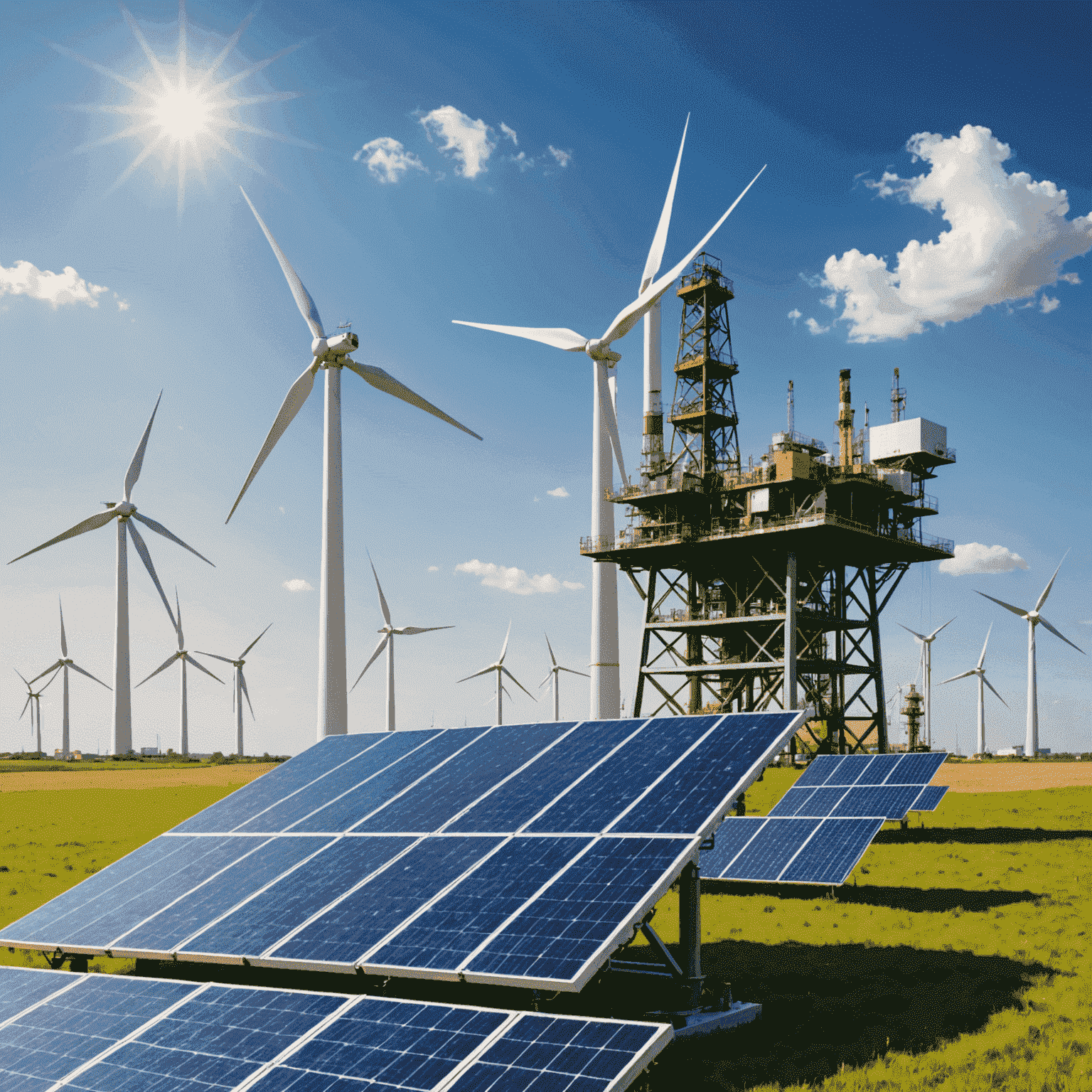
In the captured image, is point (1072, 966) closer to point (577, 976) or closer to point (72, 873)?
point (577, 976)

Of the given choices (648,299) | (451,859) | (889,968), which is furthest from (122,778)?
(451,859)

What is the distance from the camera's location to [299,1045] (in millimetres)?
11164

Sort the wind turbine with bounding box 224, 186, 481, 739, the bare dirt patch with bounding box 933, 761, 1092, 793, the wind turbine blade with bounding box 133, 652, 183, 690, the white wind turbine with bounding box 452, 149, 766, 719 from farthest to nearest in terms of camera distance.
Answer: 1. the wind turbine blade with bounding box 133, 652, 183, 690
2. the bare dirt patch with bounding box 933, 761, 1092, 793
3. the white wind turbine with bounding box 452, 149, 766, 719
4. the wind turbine with bounding box 224, 186, 481, 739

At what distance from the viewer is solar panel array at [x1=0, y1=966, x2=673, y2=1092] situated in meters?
9.94

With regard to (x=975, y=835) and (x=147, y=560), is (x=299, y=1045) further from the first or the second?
(x=147, y=560)

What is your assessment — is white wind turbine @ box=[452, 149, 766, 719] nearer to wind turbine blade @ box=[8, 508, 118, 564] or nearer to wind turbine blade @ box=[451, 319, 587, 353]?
wind turbine blade @ box=[451, 319, 587, 353]

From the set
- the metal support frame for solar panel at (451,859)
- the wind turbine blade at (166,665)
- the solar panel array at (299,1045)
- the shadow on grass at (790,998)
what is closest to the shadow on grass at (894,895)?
the shadow on grass at (790,998)

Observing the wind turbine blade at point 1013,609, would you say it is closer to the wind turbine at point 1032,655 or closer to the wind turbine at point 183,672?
the wind turbine at point 1032,655

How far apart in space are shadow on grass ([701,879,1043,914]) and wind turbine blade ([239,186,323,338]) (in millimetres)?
41072

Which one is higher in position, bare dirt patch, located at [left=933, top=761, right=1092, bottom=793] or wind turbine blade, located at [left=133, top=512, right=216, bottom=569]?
wind turbine blade, located at [left=133, top=512, right=216, bottom=569]

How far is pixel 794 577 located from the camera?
68750 mm

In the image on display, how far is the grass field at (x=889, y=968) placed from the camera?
14430 mm

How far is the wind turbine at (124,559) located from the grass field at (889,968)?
41261 mm

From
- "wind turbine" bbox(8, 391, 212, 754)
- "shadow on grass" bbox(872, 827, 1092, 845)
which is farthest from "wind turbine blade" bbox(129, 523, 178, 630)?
"shadow on grass" bbox(872, 827, 1092, 845)
